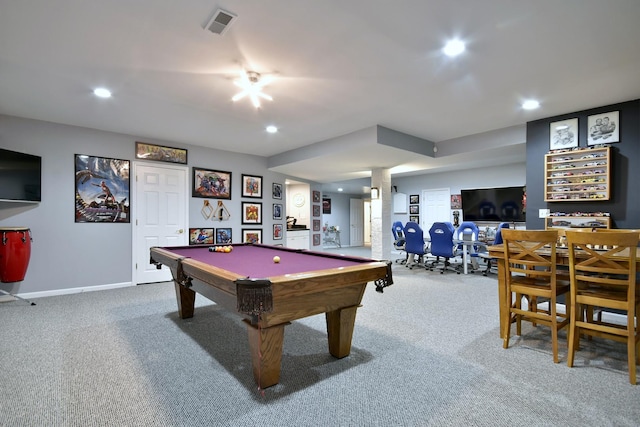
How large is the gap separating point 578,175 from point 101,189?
21.8 feet

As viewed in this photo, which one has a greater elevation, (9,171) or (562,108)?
(562,108)

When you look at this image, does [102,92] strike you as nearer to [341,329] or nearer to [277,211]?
[341,329]

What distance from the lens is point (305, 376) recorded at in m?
2.13

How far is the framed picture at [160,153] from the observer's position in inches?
203

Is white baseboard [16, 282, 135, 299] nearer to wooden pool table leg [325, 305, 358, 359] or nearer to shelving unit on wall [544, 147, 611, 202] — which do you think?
wooden pool table leg [325, 305, 358, 359]

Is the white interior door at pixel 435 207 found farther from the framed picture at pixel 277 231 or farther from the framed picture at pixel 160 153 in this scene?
the framed picture at pixel 160 153

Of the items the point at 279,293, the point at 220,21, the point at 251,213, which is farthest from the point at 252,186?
the point at 279,293

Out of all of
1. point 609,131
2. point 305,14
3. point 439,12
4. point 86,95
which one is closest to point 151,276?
point 86,95

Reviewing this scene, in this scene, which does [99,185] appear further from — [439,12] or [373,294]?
[439,12]

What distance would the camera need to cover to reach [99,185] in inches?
187

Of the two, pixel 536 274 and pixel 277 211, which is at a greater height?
pixel 277 211

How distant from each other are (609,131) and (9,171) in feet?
23.8

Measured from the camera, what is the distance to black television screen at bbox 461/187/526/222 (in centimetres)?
729

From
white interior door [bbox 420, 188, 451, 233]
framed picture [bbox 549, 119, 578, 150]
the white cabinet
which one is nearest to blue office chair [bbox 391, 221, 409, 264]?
white interior door [bbox 420, 188, 451, 233]
